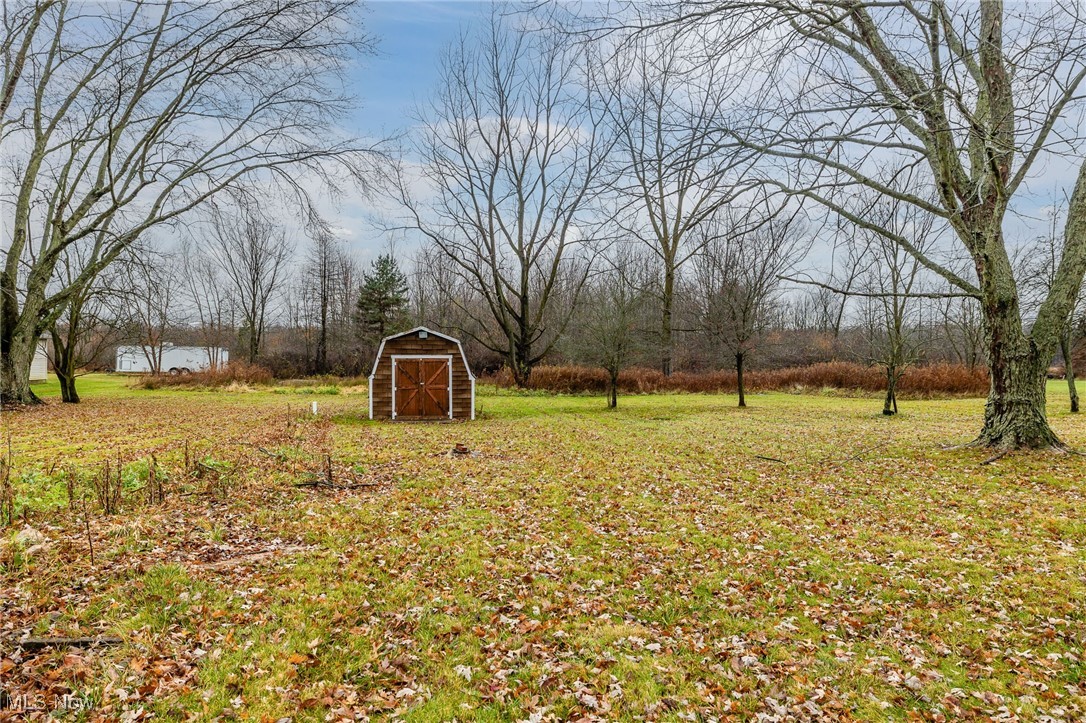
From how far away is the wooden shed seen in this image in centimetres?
1738

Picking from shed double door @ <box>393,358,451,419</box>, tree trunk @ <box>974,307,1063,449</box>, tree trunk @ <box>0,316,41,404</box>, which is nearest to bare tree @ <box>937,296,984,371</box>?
tree trunk @ <box>974,307,1063,449</box>

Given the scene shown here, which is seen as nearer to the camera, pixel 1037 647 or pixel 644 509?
pixel 1037 647

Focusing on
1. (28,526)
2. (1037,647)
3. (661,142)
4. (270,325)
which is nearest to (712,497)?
(1037,647)

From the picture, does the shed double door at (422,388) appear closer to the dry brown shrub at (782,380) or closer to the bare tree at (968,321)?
the dry brown shrub at (782,380)

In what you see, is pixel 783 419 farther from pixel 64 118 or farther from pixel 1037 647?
pixel 64 118

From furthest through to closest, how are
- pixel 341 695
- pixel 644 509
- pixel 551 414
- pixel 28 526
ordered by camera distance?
pixel 551 414 < pixel 644 509 < pixel 28 526 < pixel 341 695

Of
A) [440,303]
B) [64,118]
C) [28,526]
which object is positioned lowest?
[28,526]

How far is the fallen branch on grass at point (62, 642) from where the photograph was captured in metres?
3.36

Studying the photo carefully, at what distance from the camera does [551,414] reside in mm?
19656

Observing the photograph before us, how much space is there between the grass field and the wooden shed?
8.17 meters

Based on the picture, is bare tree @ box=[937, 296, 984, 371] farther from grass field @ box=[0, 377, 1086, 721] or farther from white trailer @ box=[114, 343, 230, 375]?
white trailer @ box=[114, 343, 230, 375]

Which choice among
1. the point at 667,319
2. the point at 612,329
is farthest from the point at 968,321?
the point at 612,329

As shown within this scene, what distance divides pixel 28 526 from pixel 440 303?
36.1m
